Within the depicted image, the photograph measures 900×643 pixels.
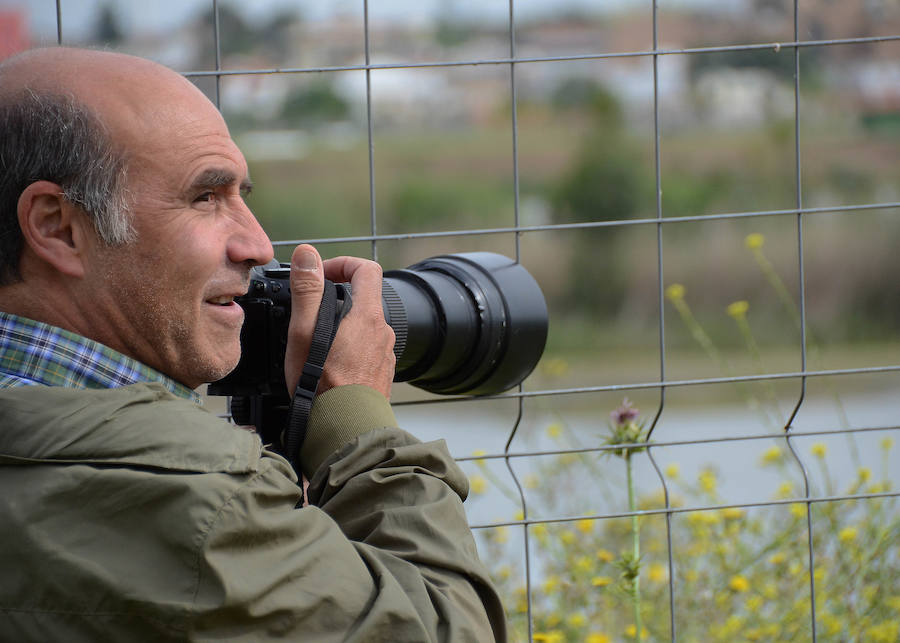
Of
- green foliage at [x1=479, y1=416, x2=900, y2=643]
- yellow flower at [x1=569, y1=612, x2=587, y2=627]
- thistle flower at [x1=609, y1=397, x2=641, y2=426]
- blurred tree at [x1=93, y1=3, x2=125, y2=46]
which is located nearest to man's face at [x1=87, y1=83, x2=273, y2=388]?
thistle flower at [x1=609, y1=397, x2=641, y2=426]

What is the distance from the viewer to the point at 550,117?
1633 centimetres

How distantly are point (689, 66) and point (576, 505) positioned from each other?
1565 cm

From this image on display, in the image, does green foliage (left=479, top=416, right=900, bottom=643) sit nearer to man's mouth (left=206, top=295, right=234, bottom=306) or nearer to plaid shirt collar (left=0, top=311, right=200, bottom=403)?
man's mouth (left=206, top=295, right=234, bottom=306)

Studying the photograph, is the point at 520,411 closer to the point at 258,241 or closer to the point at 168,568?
the point at 258,241

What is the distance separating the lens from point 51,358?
42.6 inches

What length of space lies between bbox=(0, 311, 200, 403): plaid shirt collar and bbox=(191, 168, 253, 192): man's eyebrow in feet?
0.61

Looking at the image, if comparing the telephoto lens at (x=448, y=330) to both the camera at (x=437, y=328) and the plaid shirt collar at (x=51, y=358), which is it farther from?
the plaid shirt collar at (x=51, y=358)

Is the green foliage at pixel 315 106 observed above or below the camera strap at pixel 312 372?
above

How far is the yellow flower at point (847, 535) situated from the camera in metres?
2.09

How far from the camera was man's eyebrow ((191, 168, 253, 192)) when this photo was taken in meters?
1.17

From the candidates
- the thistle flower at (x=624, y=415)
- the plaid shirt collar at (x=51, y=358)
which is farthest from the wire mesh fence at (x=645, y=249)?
the plaid shirt collar at (x=51, y=358)

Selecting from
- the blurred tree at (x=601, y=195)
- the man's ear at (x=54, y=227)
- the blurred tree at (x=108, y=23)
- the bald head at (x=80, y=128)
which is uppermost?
the blurred tree at (x=108, y=23)

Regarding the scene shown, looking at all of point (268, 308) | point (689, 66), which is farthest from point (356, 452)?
point (689, 66)

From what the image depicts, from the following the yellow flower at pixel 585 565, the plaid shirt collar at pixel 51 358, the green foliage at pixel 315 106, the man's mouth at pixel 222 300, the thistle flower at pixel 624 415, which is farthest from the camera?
the green foliage at pixel 315 106
